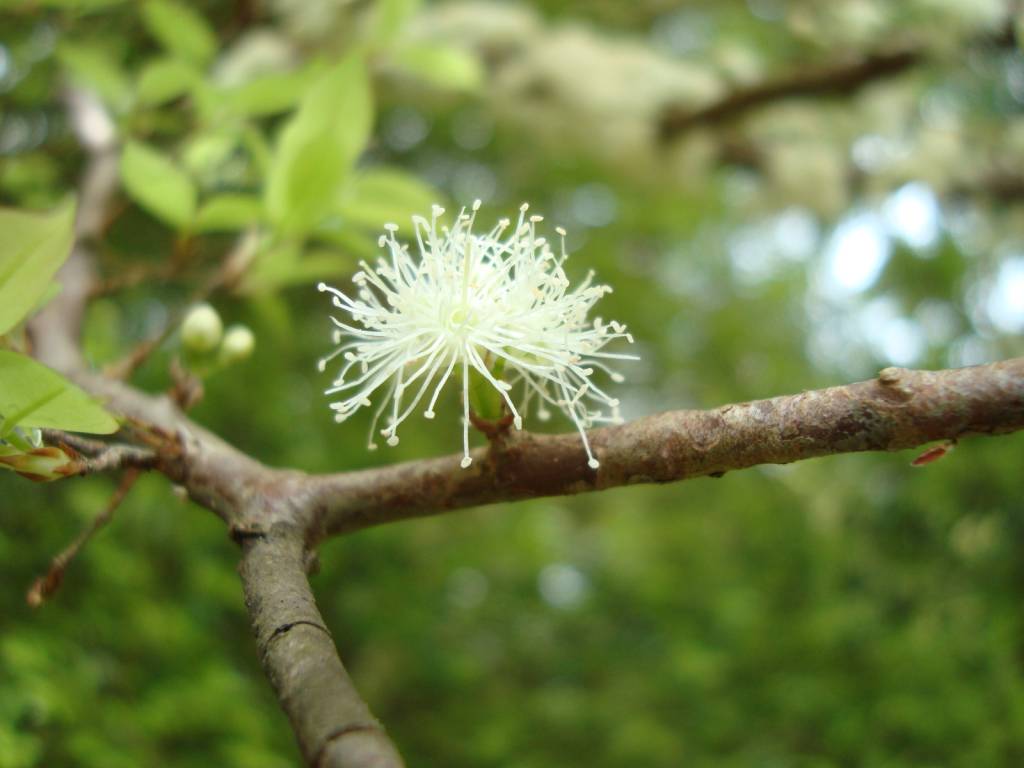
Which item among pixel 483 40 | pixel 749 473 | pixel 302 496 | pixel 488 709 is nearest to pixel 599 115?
pixel 483 40

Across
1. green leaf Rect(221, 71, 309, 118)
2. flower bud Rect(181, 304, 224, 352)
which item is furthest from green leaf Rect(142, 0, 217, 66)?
flower bud Rect(181, 304, 224, 352)

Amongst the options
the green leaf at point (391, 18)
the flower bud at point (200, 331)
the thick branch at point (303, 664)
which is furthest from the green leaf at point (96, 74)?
the thick branch at point (303, 664)

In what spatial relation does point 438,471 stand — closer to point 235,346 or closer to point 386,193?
point 235,346

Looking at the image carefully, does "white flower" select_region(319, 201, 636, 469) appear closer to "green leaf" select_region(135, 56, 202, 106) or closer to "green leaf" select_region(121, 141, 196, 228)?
"green leaf" select_region(121, 141, 196, 228)

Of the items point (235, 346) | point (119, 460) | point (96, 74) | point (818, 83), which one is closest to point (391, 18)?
point (96, 74)

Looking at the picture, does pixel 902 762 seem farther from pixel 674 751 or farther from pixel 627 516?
pixel 627 516

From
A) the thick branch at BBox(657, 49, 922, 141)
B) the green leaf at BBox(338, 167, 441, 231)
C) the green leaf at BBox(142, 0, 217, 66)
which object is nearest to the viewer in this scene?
the green leaf at BBox(338, 167, 441, 231)

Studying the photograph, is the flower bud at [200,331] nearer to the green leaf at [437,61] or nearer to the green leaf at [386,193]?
the green leaf at [386,193]
